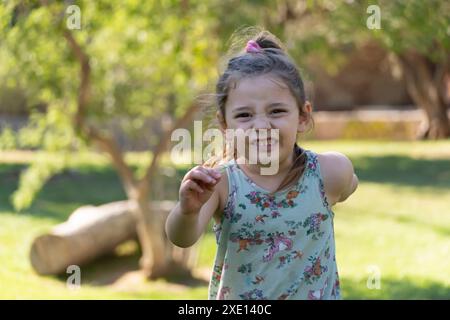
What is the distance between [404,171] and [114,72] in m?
7.53

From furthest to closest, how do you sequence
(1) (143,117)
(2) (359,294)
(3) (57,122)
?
(1) (143,117)
(3) (57,122)
(2) (359,294)

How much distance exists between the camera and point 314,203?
9.00 feet

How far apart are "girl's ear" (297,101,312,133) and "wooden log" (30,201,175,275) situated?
5.31 m

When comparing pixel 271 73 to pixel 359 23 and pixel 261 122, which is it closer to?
pixel 261 122

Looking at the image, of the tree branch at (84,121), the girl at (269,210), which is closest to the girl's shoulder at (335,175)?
the girl at (269,210)

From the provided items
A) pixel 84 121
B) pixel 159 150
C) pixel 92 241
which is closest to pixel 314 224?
pixel 84 121

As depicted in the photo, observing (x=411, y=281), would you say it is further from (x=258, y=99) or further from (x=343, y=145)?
(x=343, y=145)

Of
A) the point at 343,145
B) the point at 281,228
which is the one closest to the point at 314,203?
the point at 281,228

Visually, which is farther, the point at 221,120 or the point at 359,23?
the point at 359,23

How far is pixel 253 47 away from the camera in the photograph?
2920 mm

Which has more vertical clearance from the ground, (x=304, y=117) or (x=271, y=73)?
(x=271, y=73)

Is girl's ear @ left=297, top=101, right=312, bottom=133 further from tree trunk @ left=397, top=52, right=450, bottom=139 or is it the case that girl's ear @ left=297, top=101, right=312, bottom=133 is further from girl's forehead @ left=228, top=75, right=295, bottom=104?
tree trunk @ left=397, top=52, right=450, bottom=139

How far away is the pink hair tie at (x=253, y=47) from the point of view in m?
2.90
